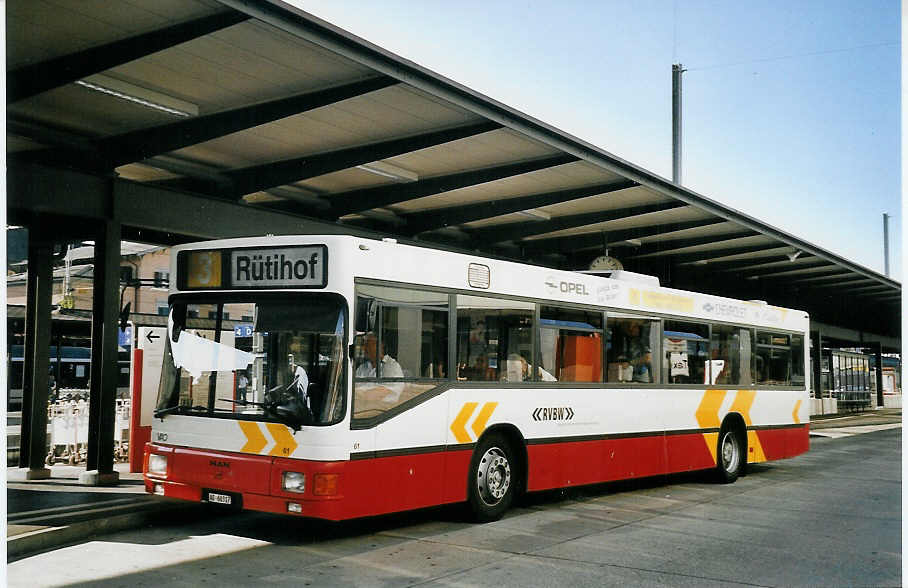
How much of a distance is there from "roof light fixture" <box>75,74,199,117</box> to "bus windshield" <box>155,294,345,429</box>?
2.53 meters

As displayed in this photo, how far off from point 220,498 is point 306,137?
17.0 ft

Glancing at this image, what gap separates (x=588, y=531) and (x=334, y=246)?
3.94m

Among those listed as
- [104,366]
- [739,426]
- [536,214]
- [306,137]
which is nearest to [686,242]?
[536,214]

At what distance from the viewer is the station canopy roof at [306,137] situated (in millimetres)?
8430

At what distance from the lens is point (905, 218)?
17.3 ft

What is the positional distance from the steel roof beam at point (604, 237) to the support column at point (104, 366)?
9.97 metres

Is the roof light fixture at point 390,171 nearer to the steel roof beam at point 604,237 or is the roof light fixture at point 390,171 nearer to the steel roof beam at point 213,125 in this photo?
the steel roof beam at point 213,125

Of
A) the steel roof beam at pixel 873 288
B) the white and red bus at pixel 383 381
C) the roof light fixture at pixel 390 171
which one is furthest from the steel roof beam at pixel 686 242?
the steel roof beam at pixel 873 288

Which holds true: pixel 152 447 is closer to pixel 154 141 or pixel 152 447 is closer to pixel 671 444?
pixel 154 141

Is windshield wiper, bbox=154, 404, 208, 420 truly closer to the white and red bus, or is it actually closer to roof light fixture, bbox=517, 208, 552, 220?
the white and red bus

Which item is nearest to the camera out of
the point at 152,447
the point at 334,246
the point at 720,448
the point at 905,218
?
the point at 905,218

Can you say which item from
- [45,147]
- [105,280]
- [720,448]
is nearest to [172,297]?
[105,280]

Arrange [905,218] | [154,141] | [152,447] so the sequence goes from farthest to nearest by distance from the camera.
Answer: [154,141], [152,447], [905,218]

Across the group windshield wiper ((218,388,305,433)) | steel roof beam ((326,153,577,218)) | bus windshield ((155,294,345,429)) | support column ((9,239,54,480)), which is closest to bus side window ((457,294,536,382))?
bus windshield ((155,294,345,429))
